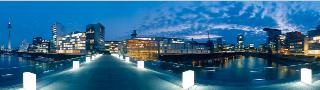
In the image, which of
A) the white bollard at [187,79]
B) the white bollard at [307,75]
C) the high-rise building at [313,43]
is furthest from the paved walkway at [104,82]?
the high-rise building at [313,43]

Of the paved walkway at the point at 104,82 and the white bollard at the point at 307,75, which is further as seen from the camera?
the white bollard at the point at 307,75

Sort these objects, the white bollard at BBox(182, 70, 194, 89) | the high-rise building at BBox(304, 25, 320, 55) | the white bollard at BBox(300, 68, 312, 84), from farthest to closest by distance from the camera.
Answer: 1. the high-rise building at BBox(304, 25, 320, 55)
2. the white bollard at BBox(300, 68, 312, 84)
3. the white bollard at BBox(182, 70, 194, 89)

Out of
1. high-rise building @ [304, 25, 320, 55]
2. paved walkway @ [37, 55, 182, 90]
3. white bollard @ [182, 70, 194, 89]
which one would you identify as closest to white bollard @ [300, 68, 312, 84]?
white bollard @ [182, 70, 194, 89]

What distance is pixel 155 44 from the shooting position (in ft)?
508

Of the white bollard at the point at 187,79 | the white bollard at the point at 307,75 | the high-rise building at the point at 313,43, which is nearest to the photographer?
the white bollard at the point at 187,79

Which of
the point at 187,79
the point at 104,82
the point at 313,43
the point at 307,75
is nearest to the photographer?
the point at 187,79

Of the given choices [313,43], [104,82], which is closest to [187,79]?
[104,82]

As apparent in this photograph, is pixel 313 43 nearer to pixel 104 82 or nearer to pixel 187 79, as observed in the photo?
pixel 104 82

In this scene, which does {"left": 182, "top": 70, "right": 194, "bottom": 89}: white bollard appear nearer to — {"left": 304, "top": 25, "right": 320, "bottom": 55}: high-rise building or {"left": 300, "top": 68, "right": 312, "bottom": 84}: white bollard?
{"left": 300, "top": 68, "right": 312, "bottom": 84}: white bollard

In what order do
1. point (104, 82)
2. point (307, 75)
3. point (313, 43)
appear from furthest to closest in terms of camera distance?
point (313, 43) < point (104, 82) < point (307, 75)

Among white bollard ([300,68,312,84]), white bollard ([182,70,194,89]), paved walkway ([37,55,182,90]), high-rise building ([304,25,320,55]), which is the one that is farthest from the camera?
high-rise building ([304,25,320,55])

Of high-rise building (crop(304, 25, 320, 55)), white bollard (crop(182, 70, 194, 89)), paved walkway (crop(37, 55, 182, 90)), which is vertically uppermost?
high-rise building (crop(304, 25, 320, 55))

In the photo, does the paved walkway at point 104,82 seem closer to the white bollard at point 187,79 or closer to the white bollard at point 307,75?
the white bollard at point 187,79

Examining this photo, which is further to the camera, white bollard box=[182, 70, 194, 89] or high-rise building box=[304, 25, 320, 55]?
high-rise building box=[304, 25, 320, 55]
